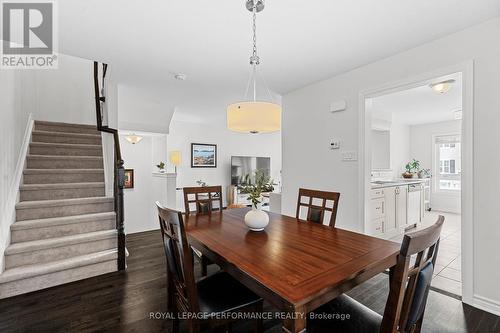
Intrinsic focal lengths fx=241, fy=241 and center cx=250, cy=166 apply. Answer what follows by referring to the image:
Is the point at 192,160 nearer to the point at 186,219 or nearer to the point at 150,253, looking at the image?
the point at 150,253

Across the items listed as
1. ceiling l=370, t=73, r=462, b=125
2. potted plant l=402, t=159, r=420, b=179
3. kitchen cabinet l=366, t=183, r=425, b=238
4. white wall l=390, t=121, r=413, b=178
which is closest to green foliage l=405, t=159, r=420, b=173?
potted plant l=402, t=159, r=420, b=179

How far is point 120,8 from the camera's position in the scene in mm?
1835

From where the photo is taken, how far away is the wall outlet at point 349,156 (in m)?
2.99

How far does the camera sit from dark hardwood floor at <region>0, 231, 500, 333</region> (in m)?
1.82

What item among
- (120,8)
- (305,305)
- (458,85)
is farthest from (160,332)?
(458,85)

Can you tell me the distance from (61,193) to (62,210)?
32 centimetres

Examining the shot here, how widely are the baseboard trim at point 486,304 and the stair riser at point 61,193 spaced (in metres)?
4.28

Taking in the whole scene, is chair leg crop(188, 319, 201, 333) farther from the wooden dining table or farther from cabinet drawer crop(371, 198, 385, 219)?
cabinet drawer crop(371, 198, 385, 219)

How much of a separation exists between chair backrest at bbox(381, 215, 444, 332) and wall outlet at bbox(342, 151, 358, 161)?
203cm

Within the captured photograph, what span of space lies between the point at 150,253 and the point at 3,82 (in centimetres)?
257

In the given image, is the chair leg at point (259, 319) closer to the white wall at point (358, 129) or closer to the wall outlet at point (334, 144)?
the white wall at point (358, 129)

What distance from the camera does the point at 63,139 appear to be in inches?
156

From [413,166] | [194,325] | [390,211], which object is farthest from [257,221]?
[413,166]

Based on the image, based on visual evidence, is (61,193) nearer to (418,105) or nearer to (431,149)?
(418,105)
